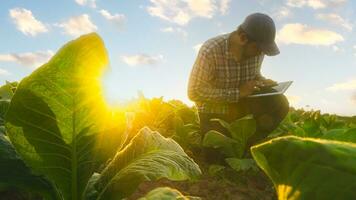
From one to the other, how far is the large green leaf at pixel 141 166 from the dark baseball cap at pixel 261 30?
3.21m

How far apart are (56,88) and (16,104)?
11 centimetres

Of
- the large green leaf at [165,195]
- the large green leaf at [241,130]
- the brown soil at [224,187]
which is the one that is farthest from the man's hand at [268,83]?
the large green leaf at [165,195]

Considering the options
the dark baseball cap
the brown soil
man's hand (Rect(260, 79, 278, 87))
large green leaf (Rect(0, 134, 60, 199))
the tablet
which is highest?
the dark baseball cap

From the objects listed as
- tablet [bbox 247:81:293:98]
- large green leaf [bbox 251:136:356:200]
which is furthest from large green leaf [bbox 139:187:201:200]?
tablet [bbox 247:81:293:98]

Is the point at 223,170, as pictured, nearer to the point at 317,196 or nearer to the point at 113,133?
the point at 113,133

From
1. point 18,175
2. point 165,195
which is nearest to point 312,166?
point 165,195

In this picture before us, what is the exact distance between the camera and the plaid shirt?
4.68 metres

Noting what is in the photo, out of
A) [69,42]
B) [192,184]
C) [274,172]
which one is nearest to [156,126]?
[192,184]

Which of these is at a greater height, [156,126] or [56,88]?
[56,88]

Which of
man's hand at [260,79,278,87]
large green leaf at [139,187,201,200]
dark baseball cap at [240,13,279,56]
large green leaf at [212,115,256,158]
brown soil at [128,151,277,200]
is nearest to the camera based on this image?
large green leaf at [139,187,201,200]

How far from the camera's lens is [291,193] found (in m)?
0.47

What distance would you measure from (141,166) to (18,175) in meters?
0.38

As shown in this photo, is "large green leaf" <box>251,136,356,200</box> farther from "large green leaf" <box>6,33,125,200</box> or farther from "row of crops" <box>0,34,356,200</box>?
"large green leaf" <box>6,33,125,200</box>

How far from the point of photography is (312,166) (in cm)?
44
